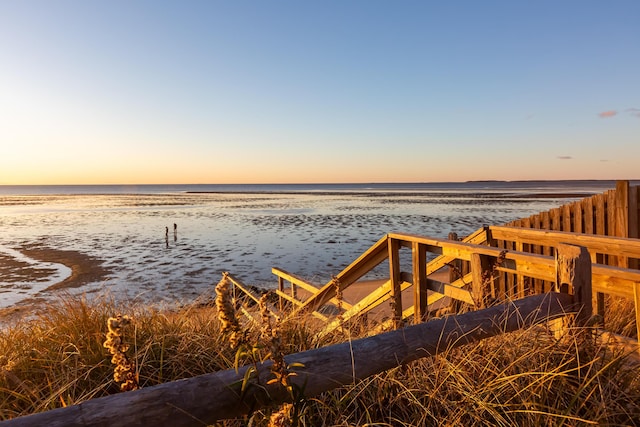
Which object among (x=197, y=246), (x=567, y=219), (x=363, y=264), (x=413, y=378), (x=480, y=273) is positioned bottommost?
(x=197, y=246)

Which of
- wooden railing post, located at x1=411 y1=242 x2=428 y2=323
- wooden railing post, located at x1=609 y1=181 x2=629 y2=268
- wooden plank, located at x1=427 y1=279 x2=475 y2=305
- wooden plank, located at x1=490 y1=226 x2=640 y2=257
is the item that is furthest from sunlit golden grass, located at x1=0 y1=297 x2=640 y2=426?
wooden railing post, located at x1=609 y1=181 x2=629 y2=268

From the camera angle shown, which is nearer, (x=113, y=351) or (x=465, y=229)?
(x=113, y=351)

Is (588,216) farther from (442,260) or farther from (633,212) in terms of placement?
(442,260)

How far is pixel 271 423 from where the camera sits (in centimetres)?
150

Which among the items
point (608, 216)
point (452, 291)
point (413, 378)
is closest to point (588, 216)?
point (608, 216)

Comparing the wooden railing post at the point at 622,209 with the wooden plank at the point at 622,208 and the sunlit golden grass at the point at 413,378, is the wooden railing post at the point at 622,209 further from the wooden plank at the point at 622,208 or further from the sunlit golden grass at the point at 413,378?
the sunlit golden grass at the point at 413,378

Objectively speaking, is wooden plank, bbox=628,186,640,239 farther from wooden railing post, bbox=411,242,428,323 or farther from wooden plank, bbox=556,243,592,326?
wooden plank, bbox=556,243,592,326

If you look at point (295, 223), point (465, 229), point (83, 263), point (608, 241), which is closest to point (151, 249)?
point (83, 263)

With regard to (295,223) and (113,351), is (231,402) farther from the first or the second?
(295,223)

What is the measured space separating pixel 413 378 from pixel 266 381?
4.52ft

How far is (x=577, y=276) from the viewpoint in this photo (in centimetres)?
261

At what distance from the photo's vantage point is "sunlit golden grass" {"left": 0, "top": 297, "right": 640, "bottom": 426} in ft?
7.07

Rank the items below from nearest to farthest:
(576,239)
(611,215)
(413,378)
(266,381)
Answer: (266,381) < (413,378) < (576,239) < (611,215)

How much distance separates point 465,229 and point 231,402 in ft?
82.4
